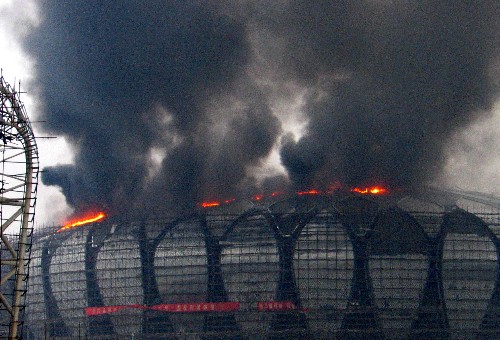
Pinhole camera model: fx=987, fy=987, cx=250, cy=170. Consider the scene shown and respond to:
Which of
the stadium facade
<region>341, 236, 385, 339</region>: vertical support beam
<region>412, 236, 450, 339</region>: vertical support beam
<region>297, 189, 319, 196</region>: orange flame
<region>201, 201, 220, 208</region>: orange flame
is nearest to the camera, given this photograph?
<region>341, 236, 385, 339</region>: vertical support beam

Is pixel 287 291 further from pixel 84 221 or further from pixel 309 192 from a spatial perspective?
pixel 84 221

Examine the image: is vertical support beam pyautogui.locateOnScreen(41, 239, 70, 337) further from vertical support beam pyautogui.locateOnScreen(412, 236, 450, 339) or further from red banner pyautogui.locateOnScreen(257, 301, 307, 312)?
vertical support beam pyautogui.locateOnScreen(412, 236, 450, 339)

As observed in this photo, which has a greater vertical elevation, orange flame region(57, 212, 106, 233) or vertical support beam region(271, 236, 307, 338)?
orange flame region(57, 212, 106, 233)

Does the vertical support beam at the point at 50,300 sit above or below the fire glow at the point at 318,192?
below

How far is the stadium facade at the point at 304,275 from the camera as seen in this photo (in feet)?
326

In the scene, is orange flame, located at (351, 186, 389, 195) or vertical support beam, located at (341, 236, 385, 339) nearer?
vertical support beam, located at (341, 236, 385, 339)

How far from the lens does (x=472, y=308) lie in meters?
99.6

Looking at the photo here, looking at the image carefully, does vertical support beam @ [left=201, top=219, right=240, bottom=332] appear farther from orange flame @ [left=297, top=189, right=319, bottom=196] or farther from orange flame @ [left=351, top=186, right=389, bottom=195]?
orange flame @ [left=351, top=186, right=389, bottom=195]

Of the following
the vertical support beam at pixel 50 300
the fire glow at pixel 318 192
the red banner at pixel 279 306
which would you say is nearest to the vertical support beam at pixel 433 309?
the fire glow at pixel 318 192

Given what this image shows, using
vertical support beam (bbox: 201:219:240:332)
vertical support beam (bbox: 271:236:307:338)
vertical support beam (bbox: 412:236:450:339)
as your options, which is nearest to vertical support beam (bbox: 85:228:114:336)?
vertical support beam (bbox: 201:219:240:332)

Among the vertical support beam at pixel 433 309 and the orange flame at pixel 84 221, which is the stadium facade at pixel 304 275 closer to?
the vertical support beam at pixel 433 309

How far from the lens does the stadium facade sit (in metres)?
99.3

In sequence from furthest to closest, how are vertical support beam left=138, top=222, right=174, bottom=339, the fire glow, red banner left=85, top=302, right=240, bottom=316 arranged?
the fire glow
vertical support beam left=138, top=222, right=174, bottom=339
red banner left=85, top=302, right=240, bottom=316

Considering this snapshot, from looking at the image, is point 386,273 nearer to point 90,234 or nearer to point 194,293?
point 194,293
